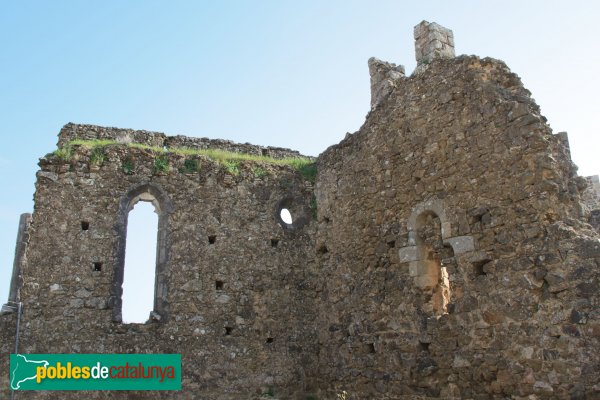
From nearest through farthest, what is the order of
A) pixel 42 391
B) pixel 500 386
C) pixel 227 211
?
pixel 500 386
pixel 42 391
pixel 227 211

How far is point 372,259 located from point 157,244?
3.86 metres

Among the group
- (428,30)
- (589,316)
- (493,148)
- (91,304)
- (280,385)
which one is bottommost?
(280,385)

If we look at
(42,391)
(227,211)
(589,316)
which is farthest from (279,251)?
(589,316)

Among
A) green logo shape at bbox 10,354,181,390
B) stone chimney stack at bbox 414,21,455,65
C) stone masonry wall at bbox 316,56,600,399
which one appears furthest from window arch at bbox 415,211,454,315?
green logo shape at bbox 10,354,181,390

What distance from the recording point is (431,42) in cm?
1020

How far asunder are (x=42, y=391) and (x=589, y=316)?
7.86m

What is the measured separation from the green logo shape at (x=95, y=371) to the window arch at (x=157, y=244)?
0.70 metres

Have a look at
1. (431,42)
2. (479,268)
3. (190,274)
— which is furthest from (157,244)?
(431,42)

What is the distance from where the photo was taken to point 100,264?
9.86 meters

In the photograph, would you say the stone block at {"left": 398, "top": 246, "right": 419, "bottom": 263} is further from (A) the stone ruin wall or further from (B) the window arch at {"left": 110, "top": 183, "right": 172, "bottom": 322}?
(B) the window arch at {"left": 110, "top": 183, "right": 172, "bottom": 322}

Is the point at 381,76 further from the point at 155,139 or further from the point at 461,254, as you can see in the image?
the point at 461,254

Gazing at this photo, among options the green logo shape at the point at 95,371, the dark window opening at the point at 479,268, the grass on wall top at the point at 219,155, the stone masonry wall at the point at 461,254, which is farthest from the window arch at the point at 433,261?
the green logo shape at the point at 95,371

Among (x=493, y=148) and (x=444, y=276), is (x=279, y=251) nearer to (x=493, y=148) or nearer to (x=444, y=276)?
(x=444, y=276)

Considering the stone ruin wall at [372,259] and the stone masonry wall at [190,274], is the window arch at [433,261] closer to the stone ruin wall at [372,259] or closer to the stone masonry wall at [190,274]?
the stone ruin wall at [372,259]
